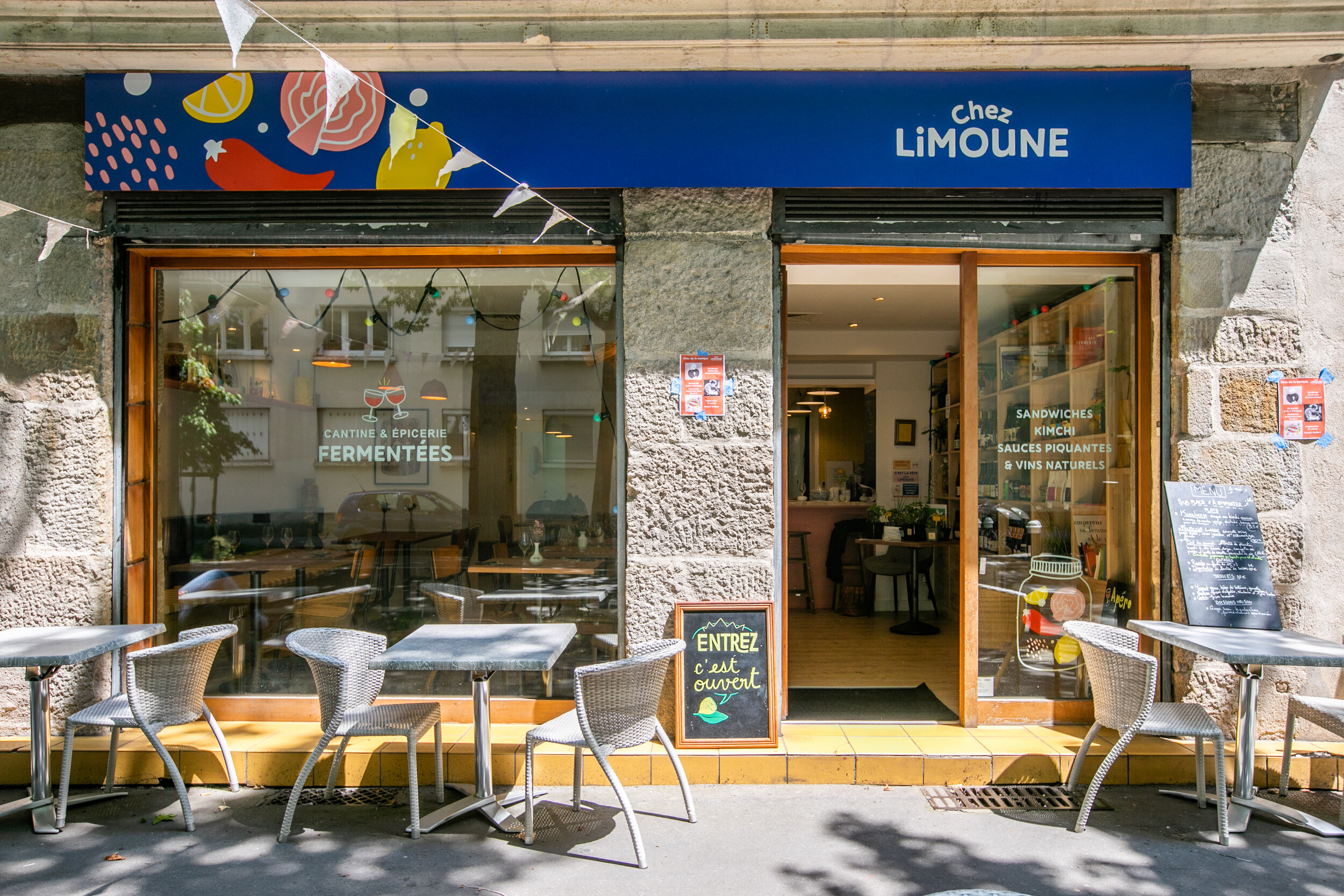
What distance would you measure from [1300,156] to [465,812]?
5.07 m

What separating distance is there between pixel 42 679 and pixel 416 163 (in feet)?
9.29

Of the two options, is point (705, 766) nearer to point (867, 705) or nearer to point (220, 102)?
point (867, 705)

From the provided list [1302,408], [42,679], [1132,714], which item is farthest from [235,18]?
[1302,408]

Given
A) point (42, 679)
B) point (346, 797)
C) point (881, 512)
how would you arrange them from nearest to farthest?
point (42, 679) < point (346, 797) < point (881, 512)

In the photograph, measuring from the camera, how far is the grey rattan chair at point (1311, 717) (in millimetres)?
3453

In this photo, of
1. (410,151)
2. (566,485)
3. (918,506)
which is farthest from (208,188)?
(918,506)

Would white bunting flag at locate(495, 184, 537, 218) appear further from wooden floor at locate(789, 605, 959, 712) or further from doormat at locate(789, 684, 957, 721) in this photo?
wooden floor at locate(789, 605, 959, 712)

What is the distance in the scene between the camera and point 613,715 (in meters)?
3.19

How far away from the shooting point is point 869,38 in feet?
13.0

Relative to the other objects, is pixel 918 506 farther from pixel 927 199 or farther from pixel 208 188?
pixel 208 188

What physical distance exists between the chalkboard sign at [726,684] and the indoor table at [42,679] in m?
2.45

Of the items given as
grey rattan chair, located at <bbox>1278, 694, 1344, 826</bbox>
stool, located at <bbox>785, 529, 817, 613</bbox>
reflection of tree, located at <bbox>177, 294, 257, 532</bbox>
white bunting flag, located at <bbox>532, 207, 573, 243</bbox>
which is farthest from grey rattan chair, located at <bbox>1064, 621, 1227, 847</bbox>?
stool, located at <bbox>785, 529, 817, 613</bbox>

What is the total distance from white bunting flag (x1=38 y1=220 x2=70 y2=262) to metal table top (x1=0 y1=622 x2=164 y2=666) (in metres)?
1.79

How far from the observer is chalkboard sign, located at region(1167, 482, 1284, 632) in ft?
12.5
